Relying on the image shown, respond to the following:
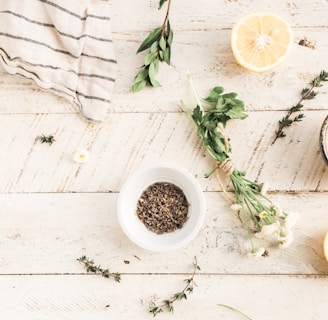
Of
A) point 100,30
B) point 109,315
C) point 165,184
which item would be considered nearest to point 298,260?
point 165,184

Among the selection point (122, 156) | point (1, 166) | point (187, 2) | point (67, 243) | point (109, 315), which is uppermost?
point (187, 2)

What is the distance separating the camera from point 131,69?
61.0 inches

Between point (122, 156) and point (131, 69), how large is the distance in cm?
25

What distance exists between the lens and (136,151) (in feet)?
5.08

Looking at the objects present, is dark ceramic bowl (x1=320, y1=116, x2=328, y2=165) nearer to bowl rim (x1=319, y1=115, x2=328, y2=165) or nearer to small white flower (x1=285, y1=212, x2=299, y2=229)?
bowl rim (x1=319, y1=115, x2=328, y2=165)

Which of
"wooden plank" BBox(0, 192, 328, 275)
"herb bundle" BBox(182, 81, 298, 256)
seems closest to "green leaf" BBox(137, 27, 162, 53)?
"herb bundle" BBox(182, 81, 298, 256)

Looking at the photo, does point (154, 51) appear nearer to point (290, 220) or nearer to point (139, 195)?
point (139, 195)

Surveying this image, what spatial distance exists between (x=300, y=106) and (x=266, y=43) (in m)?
0.20

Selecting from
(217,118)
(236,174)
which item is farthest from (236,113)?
(236,174)

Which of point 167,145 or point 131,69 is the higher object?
point 131,69

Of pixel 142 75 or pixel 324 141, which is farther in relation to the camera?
pixel 142 75

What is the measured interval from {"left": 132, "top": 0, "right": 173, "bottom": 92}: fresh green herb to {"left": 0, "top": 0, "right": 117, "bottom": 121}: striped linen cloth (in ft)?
0.28

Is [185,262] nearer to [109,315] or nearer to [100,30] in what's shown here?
[109,315]

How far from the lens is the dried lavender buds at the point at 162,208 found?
150cm
